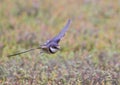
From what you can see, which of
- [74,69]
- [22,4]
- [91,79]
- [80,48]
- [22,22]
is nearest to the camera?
[91,79]

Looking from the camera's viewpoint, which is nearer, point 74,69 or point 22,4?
point 74,69

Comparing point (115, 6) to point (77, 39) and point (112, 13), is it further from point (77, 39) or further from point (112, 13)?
point (77, 39)

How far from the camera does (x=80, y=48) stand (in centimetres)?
677

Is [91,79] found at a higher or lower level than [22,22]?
higher

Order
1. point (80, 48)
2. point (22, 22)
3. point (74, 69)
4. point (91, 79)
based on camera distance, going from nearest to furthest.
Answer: point (91, 79) < point (74, 69) < point (80, 48) < point (22, 22)

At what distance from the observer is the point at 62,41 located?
696cm

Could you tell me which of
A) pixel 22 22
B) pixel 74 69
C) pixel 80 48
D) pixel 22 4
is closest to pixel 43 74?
pixel 74 69

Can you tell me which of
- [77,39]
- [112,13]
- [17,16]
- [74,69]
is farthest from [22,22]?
[74,69]

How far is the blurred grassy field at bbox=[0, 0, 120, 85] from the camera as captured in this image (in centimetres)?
536

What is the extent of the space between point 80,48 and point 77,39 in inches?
12.7

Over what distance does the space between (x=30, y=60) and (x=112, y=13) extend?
8.74ft

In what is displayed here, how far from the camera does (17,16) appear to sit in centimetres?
790

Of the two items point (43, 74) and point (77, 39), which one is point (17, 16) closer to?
point (77, 39)

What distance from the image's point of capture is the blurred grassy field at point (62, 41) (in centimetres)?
536
